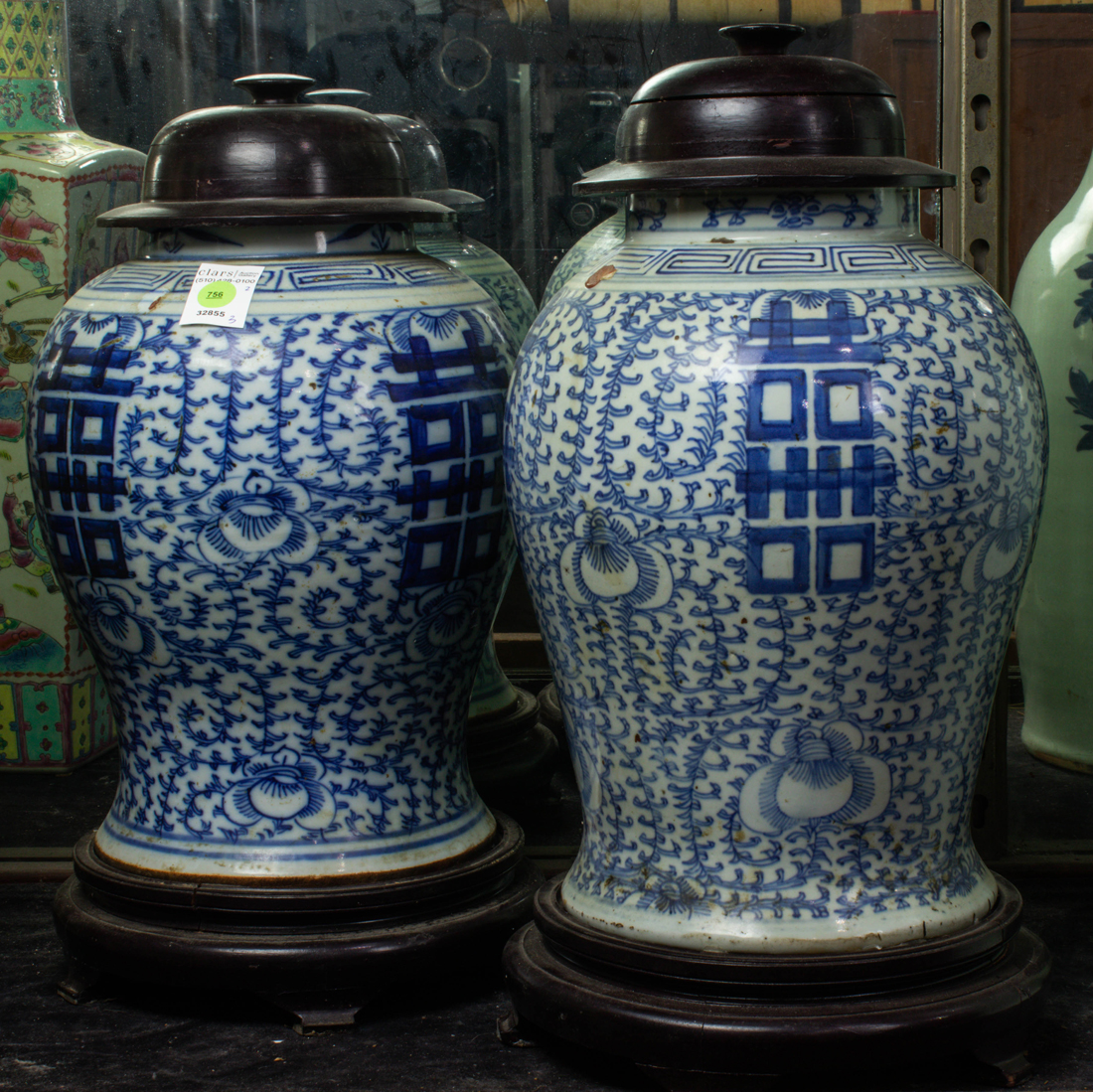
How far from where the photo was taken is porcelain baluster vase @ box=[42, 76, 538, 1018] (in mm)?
1640

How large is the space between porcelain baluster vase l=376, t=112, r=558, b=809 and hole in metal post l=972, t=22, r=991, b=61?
26.3 inches

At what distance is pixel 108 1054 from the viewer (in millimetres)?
1659

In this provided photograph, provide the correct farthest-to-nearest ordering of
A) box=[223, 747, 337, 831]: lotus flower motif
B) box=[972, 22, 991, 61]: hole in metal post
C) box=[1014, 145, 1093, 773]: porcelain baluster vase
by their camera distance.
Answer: box=[1014, 145, 1093, 773]: porcelain baluster vase < box=[972, 22, 991, 61]: hole in metal post < box=[223, 747, 337, 831]: lotus flower motif

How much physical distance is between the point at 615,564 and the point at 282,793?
483 mm

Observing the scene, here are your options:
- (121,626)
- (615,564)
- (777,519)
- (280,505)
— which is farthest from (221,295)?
(777,519)

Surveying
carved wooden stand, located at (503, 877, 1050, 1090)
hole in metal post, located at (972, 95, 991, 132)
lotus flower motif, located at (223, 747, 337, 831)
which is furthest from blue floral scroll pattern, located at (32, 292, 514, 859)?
hole in metal post, located at (972, 95, 991, 132)

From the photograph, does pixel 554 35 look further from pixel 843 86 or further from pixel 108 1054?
pixel 108 1054

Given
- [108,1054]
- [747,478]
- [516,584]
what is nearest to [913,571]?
[747,478]

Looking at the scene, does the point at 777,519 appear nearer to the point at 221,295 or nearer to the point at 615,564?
the point at 615,564

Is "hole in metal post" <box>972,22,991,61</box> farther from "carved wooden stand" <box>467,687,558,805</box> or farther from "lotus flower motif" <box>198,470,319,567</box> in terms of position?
"carved wooden stand" <box>467,687,558,805</box>

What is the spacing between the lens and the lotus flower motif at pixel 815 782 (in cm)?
149

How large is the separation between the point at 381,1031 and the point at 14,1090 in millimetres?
361

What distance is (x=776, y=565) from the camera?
1.44m

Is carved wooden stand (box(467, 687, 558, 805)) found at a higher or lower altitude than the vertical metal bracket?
lower
